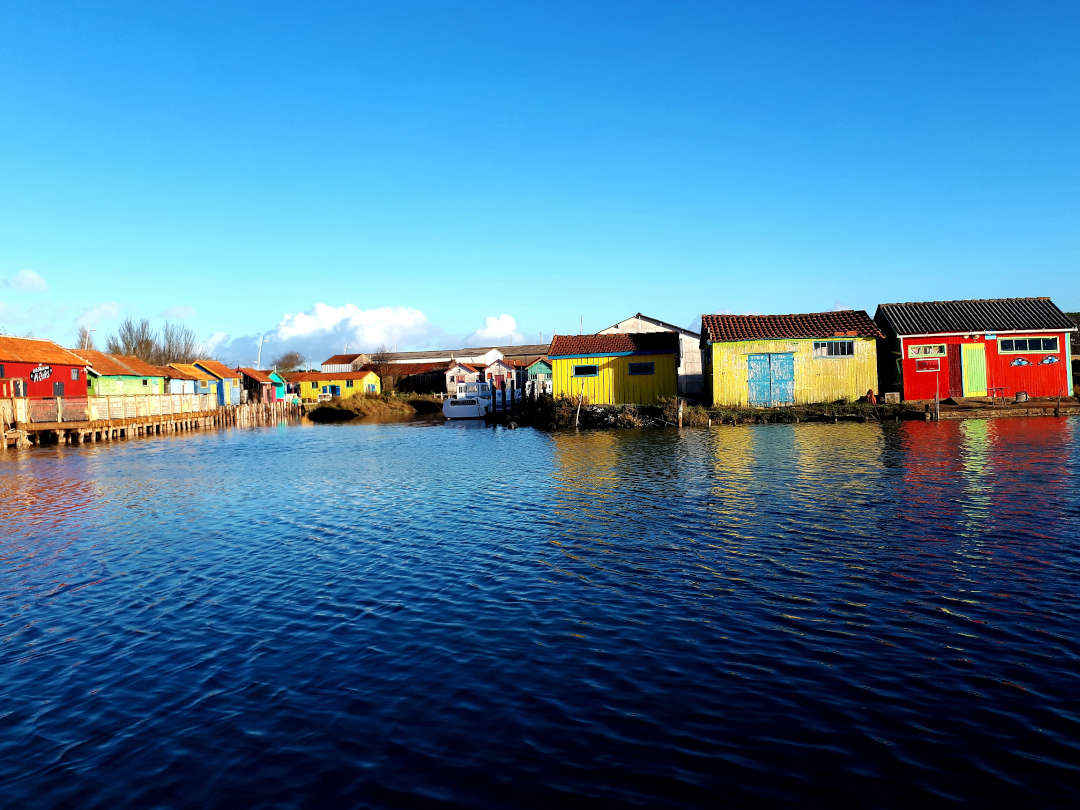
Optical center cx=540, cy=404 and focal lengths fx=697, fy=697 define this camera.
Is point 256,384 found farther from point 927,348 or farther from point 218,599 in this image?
point 218,599

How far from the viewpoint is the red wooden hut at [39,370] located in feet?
161

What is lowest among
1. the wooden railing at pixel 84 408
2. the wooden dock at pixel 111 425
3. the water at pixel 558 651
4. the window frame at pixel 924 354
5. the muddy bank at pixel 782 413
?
the water at pixel 558 651

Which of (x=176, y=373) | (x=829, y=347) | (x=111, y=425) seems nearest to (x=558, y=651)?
(x=829, y=347)

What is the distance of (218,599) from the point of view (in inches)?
462

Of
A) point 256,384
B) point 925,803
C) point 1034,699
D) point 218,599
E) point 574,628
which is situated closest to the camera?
point 925,803

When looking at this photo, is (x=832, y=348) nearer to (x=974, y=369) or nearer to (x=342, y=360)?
(x=974, y=369)

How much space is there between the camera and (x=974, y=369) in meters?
41.7

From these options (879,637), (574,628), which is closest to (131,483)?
(574,628)

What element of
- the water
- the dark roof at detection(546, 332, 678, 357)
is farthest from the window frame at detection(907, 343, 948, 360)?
the water

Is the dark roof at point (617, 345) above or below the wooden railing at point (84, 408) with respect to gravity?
above

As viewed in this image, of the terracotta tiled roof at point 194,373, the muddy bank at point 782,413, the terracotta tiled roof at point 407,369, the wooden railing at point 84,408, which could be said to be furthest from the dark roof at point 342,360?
the muddy bank at point 782,413

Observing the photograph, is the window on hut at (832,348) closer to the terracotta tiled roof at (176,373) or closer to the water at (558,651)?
the water at (558,651)

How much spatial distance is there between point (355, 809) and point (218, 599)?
6.85m

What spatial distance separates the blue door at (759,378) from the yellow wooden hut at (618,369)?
17.7ft
